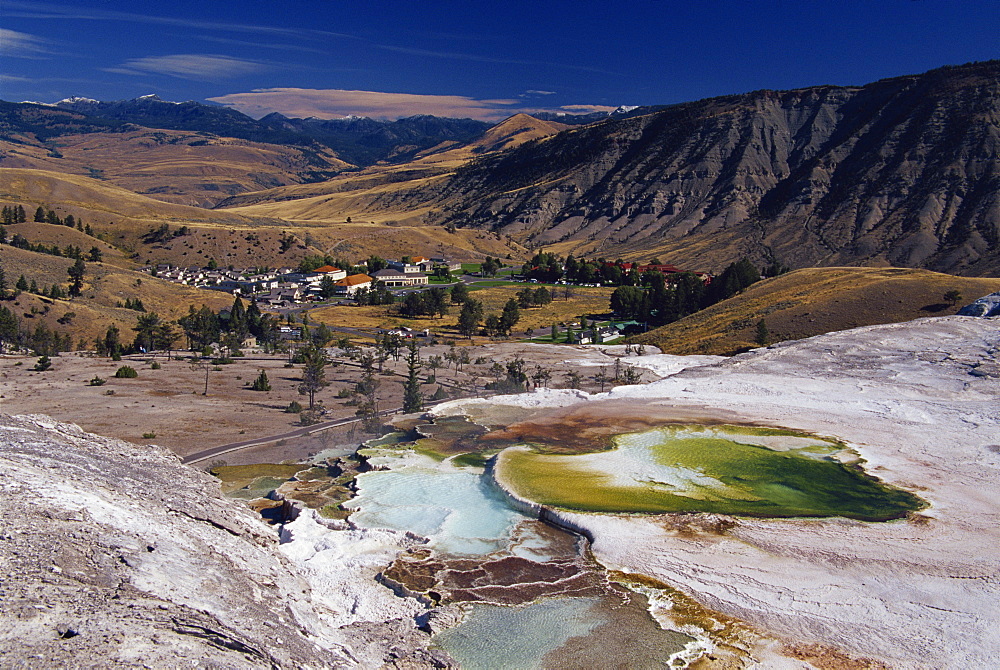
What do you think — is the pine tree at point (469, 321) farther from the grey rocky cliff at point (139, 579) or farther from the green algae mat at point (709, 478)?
the grey rocky cliff at point (139, 579)

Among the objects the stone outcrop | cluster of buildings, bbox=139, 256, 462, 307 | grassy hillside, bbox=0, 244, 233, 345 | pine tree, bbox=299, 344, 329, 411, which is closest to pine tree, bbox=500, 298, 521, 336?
cluster of buildings, bbox=139, 256, 462, 307

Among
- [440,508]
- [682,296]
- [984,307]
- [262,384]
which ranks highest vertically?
[984,307]

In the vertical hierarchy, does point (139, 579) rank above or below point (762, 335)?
below

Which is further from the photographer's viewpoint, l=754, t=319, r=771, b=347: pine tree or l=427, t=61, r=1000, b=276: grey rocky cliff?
l=427, t=61, r=1000, b=276: grey rocky cliff

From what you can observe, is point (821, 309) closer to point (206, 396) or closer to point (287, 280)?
point (206, 396)

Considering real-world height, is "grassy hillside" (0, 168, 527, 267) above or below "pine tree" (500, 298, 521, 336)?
above

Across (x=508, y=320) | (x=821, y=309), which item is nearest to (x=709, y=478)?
(x=821, y=309)

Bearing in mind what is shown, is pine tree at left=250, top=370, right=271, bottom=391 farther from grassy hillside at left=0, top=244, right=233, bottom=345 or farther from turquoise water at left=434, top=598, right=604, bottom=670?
turquoise water at left=434, top=598, right=604, bottom=670

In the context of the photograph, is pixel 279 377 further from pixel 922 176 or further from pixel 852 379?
pixel 922 176
